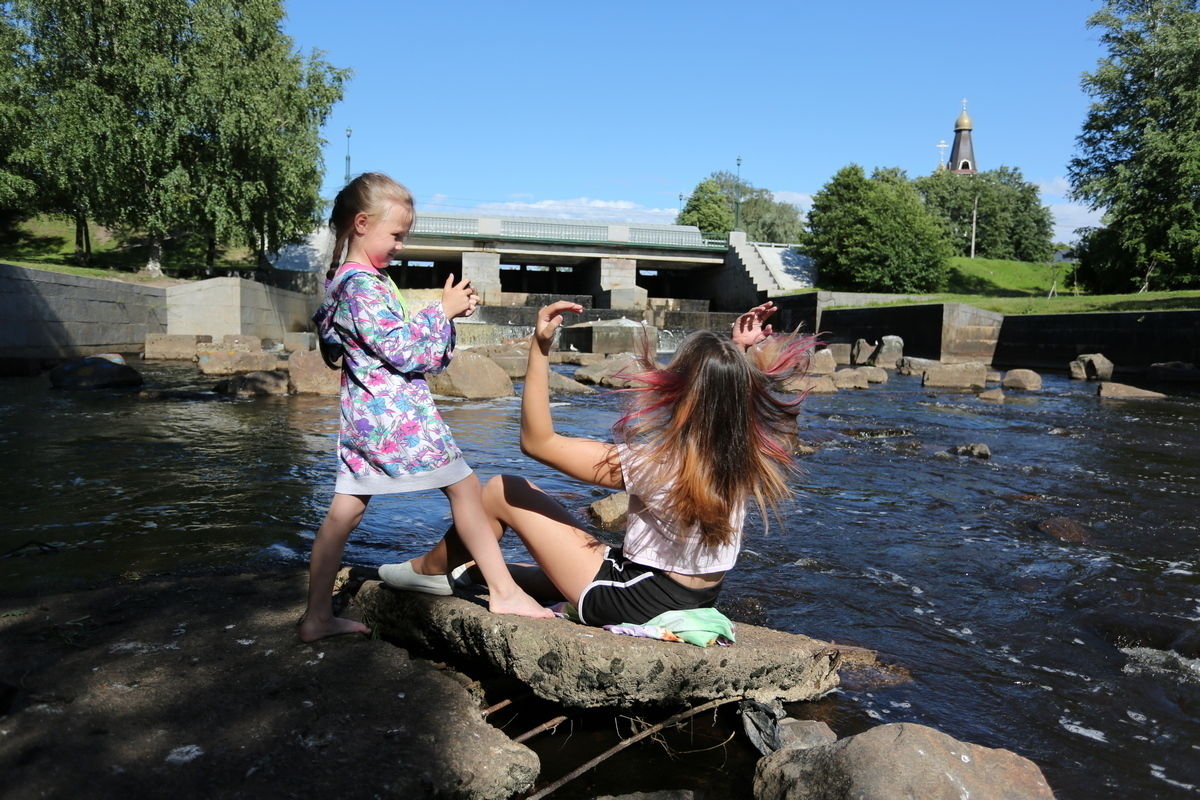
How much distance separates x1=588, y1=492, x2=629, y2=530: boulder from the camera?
569 cm

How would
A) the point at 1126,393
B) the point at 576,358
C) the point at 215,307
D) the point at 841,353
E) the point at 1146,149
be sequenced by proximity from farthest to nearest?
the point at 1146,149 < the point at 841,353 < the point at 215,307 < the point at 576,358 < the point at 1126,393

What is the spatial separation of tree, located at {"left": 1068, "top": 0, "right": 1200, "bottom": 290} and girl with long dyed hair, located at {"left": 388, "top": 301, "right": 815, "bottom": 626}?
108ft

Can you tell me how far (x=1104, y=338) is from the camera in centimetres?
2191

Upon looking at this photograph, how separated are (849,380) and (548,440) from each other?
1602 centimetres

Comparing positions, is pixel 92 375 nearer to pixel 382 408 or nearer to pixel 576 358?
pixel 382 408

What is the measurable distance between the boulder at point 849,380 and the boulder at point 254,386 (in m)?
10.8

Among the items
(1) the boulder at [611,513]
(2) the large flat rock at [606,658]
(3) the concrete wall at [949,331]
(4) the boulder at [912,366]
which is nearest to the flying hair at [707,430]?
(2) the large flat rock at [606,658]

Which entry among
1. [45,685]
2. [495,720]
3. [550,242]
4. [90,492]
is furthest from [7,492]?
[550,242]

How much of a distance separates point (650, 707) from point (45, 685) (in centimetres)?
180

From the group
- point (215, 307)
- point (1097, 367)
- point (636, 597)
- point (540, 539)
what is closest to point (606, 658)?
point (636, 597)

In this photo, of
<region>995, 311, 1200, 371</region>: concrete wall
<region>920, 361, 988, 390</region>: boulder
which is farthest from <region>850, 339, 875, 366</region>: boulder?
<region>920, 361, 988, 390</region>: boulder

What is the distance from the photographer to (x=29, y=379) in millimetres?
14492

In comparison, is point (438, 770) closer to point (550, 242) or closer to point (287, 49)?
point (287, 49)

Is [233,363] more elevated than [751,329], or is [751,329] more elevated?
[751,329]
